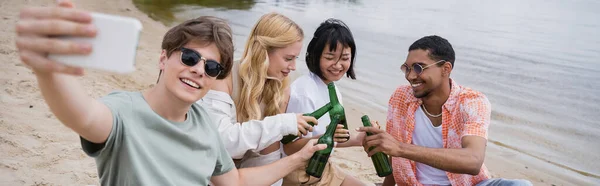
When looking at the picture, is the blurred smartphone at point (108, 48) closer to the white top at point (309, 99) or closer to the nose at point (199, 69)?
the nose at point (199, 69)

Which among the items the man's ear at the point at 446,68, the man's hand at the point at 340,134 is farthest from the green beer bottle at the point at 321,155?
the man's ear at the point at 446,68

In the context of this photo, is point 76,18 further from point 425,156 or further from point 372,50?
point 372,50

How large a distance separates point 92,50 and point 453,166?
2733 millimetres

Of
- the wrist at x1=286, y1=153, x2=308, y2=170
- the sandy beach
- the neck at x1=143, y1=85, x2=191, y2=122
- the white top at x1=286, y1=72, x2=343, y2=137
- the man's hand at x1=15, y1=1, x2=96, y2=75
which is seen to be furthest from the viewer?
the sandy beach

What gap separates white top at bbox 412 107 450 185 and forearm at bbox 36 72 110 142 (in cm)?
264

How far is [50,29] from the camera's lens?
117cm

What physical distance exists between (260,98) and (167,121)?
1323 millimetres

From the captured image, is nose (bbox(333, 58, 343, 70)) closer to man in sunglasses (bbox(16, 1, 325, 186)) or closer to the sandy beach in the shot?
man in sunglasses (bbox(16, 1, 325, 186))

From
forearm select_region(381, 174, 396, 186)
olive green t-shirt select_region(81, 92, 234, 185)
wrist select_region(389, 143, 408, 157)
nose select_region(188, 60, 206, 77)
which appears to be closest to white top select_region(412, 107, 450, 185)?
forearm select_region(381, 174, 396, 186)

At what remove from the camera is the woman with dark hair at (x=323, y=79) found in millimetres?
3533

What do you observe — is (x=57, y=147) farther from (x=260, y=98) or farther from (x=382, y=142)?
(x=382, y=142)

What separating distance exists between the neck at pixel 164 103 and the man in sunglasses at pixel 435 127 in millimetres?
1533

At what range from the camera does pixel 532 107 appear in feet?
31.7

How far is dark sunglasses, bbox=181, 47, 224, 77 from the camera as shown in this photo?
2232 millimetres
